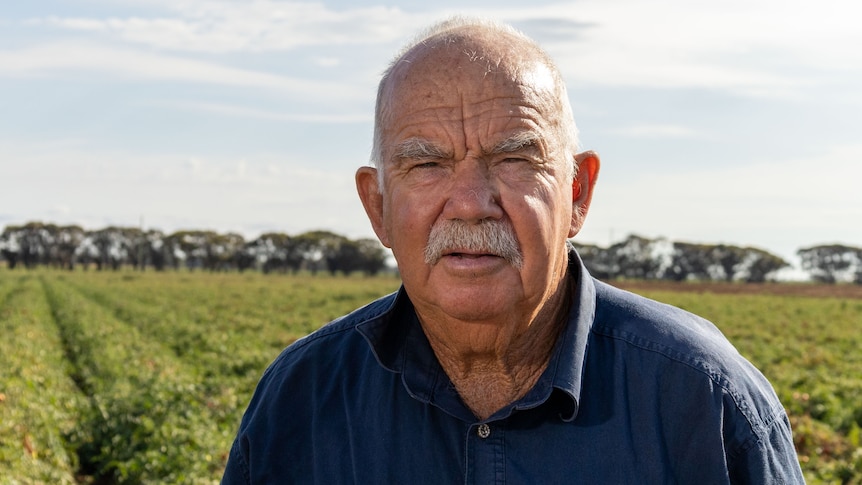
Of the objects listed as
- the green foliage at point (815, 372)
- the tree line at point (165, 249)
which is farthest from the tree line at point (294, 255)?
the green foliage at point (815, 372)

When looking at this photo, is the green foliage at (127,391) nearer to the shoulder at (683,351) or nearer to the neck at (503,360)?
the neck at (503,360)

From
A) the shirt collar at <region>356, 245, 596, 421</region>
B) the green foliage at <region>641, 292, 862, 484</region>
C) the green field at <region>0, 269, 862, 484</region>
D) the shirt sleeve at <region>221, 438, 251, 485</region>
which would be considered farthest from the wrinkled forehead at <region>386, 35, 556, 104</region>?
the green foliage at <region>641, 292, 862, 484</region>

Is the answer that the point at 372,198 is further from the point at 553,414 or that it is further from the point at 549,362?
the point at 553,414

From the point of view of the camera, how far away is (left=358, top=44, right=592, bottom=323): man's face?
2037 mm

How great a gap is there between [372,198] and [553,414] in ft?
2.50

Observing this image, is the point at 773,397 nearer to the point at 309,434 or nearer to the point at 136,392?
the point at 309,434

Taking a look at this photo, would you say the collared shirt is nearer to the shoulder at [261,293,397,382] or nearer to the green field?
the shoulder at [261,293,397,382]

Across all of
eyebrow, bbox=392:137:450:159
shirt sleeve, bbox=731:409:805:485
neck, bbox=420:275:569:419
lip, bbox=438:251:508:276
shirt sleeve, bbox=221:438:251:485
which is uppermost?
eyebrow, bbox=392:137:450:159

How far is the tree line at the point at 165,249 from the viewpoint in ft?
337

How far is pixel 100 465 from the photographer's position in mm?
8695

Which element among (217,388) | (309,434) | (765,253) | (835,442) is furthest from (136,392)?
(765,253)

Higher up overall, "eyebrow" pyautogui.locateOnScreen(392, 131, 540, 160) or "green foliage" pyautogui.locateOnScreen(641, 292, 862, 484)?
A: "eyebrow" pyautogui.locateOnScreen(392, 131, 540, 160)

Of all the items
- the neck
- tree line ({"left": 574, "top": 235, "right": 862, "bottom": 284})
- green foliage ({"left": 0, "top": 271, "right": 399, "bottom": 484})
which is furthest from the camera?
tree line ({"left": 574, "top": 235, "right": 862, "bottom": 284})

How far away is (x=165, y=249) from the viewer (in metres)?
108
